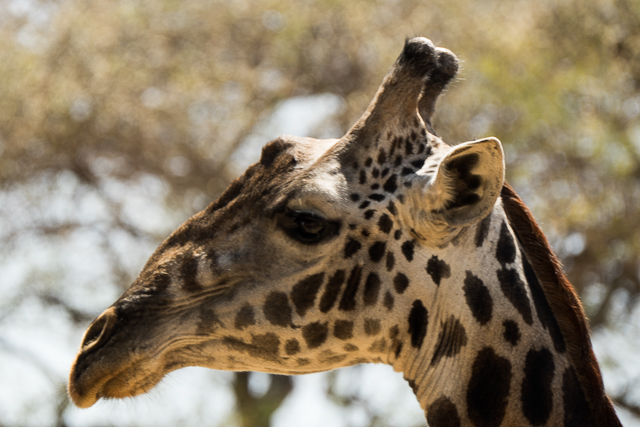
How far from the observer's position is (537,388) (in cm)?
269

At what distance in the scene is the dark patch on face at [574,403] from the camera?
270 cm

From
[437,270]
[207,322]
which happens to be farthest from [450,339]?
[207,322]

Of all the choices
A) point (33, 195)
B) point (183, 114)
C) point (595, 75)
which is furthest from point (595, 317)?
point (33, 195)

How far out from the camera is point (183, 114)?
16.8m

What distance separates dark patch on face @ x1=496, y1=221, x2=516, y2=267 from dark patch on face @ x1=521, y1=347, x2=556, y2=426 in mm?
363

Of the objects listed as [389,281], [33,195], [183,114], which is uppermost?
[183,114]

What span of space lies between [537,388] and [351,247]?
87 centimetres

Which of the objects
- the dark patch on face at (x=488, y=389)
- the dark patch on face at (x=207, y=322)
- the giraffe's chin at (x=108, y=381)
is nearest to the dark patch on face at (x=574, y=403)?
the dark patch on face at (x=488, y=389)

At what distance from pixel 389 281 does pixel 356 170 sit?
1.53 feet

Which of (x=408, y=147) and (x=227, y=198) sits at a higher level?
(x=408, y=147)

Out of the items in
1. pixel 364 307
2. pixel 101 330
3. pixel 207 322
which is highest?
pixel 364 307

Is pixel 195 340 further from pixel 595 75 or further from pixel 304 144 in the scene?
pixel 595 75

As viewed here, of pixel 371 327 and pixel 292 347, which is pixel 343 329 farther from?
pixel 292 347

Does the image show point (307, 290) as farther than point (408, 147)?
No
